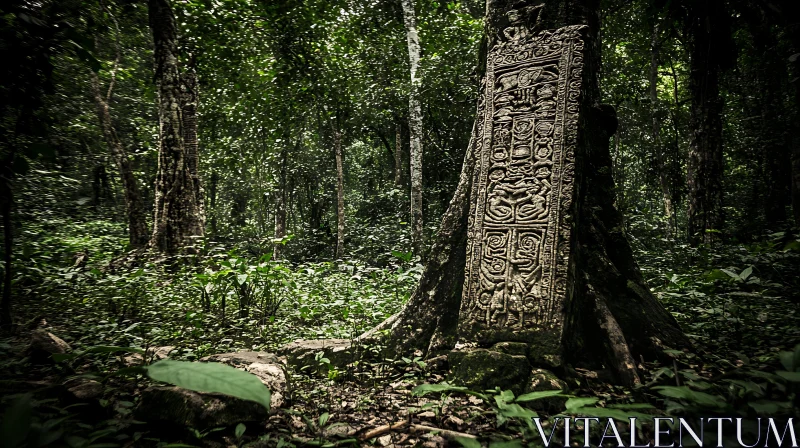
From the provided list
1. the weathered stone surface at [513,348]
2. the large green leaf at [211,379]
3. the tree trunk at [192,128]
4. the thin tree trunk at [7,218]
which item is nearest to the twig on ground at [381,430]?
the weathered stone surface at [513,348]

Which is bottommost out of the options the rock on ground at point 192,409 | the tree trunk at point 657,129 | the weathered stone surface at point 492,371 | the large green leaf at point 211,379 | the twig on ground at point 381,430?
the twig on ground at point 381,430

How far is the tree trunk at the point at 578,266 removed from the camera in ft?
9.84

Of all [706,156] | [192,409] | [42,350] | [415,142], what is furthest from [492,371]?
[415,142]

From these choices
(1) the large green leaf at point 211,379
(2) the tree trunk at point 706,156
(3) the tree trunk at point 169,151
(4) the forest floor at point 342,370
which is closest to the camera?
(1) the large green leaf at point 211,379

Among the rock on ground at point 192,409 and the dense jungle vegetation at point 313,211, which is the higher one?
the dense jungle vegetation at point 313,211

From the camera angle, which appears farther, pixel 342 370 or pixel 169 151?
pixel 169 151

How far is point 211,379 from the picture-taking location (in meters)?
1.20

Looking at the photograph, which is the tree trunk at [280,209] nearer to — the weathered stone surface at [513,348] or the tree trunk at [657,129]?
the weathered stone surface at [513,348]

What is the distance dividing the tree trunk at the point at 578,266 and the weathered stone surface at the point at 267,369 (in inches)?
40.9

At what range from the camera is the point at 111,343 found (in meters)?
3.53

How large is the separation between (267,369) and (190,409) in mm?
632

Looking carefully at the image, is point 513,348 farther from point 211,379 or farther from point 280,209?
point 280,209

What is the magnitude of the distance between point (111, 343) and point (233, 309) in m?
1.49

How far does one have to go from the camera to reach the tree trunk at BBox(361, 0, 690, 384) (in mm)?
3000
